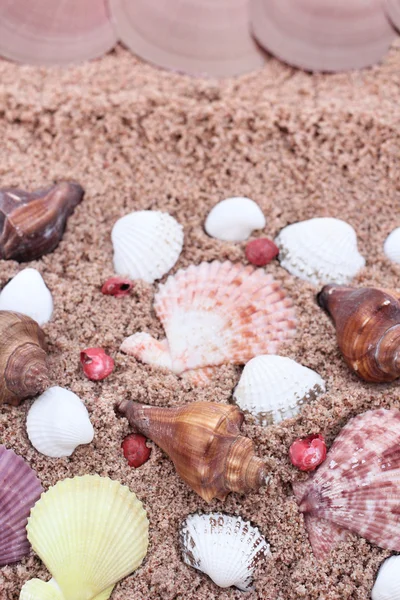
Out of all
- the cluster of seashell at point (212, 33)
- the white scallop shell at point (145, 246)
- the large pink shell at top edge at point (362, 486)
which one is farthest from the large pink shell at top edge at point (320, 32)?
the large pink shell at top edge at point (362, 486)

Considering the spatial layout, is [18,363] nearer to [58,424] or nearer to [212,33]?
[58,424]

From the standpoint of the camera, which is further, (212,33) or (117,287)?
(212,33)

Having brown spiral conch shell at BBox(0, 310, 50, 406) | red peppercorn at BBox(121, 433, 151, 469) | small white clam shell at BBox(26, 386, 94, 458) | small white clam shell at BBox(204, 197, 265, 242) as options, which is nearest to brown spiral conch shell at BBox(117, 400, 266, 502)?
red peppercorn at BBox(121, 433, 151, 469)

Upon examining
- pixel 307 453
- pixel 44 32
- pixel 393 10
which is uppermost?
pixel 393 10

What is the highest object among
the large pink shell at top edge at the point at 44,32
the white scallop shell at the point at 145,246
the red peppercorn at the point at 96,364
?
the large pink shell at top edge at the point at 44,32

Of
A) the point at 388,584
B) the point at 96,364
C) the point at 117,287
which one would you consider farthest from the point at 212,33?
the point at 388,584

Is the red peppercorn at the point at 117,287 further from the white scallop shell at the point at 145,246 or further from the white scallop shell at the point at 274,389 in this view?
the white scallop shell at the point at 274,389
